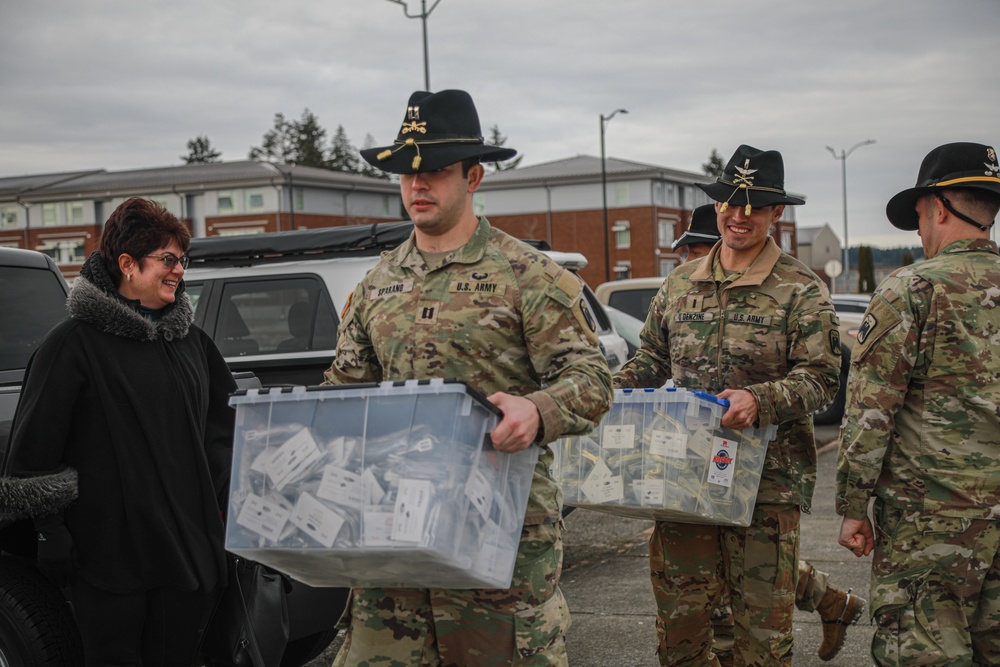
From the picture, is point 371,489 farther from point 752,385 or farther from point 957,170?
point 957,170

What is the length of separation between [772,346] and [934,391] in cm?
87

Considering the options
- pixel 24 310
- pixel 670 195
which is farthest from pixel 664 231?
pixel 24 310

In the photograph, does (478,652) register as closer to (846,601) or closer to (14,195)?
(846,601)

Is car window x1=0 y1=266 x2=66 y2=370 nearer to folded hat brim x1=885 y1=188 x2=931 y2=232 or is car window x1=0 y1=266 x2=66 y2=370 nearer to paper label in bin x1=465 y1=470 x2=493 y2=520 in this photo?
paper label in bin x1=465 y1=470 x2=493 y2=520

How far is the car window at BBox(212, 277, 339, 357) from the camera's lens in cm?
711

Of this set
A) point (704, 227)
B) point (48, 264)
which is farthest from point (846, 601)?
point (48, 264)

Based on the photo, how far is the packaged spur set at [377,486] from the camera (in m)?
2.50

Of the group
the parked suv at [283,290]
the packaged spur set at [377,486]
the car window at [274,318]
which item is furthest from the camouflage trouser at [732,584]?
the car window at [274,318]

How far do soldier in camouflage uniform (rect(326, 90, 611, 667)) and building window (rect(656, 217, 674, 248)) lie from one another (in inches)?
2421

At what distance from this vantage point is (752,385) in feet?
13.9

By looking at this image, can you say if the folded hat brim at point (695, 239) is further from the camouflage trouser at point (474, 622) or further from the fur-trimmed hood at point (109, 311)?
the camouflage trouser at point (474, 622)

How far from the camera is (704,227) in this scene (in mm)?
6645

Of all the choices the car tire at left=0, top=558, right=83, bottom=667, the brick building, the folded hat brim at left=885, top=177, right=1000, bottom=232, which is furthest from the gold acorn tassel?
the brick building

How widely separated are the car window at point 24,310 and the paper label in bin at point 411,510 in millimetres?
3223
